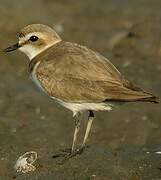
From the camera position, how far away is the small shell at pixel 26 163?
26.8ft

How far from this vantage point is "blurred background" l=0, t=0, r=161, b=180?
8.20 metres

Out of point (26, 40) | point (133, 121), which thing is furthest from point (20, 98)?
point (26, 40)

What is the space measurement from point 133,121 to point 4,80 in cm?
329

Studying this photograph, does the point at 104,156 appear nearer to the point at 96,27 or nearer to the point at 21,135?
the point at 21,135

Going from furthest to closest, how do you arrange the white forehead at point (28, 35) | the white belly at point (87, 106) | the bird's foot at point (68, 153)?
the white forehead at point (28, 35) < the bird's foot at point (68, 153) < the white belly at point (87, 106)

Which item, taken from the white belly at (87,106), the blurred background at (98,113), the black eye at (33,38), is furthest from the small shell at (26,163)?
the black eye at (33,38)

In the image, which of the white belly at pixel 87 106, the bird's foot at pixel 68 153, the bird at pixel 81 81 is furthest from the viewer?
the bird's foot at pixel 68 153

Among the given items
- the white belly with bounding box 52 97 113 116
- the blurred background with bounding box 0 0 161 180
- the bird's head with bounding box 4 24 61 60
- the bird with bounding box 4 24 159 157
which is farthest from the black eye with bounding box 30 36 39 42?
the blurred background with bounding box 0 0 161 180

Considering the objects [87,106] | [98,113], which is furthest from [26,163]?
[98,113]

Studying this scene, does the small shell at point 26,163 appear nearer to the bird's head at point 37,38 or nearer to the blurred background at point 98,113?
the blurred background at point 98,113

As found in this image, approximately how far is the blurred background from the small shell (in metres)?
0.09

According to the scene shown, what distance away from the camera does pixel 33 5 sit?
19.2m

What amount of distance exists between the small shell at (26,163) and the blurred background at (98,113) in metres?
0.09

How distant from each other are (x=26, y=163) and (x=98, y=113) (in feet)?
15.0
